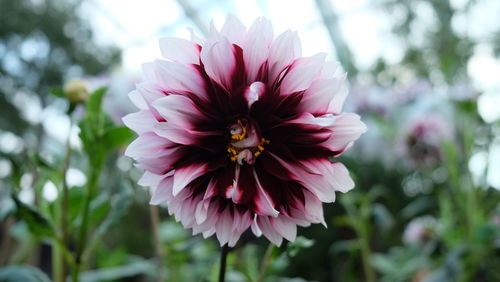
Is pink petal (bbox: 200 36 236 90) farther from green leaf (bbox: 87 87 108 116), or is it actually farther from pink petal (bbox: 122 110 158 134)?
green leaf (bbox: 87 87 108 116)

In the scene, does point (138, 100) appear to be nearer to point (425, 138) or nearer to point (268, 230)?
point (268, 230)

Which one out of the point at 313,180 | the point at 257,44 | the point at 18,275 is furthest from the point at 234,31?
the point at 18,275

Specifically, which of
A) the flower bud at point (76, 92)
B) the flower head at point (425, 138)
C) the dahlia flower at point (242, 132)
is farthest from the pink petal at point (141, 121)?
the flower head at point (425, 138)

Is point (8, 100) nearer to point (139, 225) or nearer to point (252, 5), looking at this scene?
point (139, 225)

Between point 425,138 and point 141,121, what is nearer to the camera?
point 141,121

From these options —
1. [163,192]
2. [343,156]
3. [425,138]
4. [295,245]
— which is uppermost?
[163,192]

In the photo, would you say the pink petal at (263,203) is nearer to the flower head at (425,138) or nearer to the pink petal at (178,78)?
the pink petal at (178,78)
